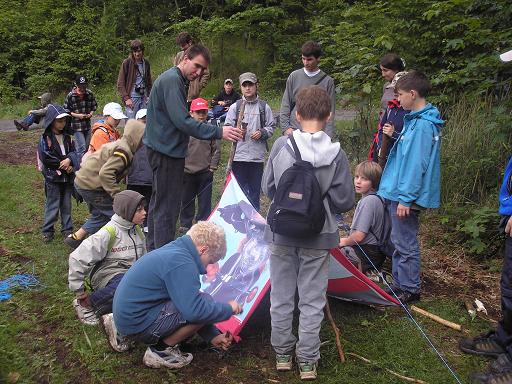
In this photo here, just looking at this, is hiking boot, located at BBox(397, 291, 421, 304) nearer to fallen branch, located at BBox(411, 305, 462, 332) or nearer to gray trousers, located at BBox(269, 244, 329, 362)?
fallen branch, located at BBox(411, 305, 462, 332)

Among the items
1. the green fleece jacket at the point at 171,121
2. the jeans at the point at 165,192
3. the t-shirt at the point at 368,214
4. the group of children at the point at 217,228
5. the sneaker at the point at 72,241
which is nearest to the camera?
the group of children at the point at 217,228

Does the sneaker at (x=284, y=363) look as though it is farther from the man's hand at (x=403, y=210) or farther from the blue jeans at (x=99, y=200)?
the blue jeans at (x=99, y=200)

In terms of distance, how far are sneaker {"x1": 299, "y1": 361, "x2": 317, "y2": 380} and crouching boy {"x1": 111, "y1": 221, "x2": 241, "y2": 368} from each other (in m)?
0.59

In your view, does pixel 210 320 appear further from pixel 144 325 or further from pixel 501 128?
pixel 501 128

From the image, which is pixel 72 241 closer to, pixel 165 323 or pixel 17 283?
pixel 17 283

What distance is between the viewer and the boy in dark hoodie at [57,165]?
5574 mm

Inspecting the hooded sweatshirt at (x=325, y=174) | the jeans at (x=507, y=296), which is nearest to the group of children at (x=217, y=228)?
the hooded sweatshirt at (x=325, y=174)

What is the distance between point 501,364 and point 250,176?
3536 millimetres

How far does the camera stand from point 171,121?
409cm

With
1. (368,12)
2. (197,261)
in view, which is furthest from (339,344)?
(368,12)

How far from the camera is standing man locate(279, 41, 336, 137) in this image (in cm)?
559

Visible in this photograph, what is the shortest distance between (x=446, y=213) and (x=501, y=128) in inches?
47.1

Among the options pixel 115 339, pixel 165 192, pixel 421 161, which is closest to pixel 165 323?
pixel 115 339

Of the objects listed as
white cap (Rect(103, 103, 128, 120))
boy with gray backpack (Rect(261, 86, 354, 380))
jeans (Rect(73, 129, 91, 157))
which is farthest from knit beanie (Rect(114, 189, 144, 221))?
jeans (Rect(73, 129, 91, 157))
